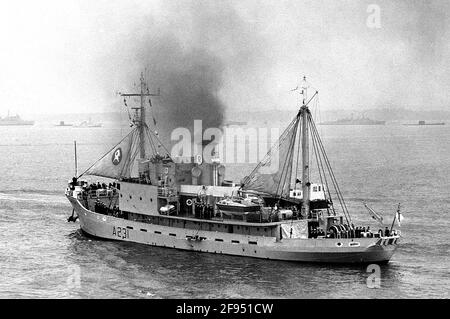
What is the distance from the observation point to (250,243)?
4781 cm

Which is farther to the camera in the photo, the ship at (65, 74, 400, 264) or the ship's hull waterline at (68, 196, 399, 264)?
the ship at (65, 74, 400, 264)

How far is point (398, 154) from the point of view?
139875mm

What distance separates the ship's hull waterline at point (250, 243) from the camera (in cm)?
4509

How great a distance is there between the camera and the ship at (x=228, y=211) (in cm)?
4597

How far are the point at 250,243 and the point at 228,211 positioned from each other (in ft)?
9.27

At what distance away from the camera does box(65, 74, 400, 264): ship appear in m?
46.0

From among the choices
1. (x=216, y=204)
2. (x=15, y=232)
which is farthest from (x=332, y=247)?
(x=15, y=232)

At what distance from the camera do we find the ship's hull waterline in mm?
45094

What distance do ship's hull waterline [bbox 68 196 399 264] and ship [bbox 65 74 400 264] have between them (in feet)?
0.22

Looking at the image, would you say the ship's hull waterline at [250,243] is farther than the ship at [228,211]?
No

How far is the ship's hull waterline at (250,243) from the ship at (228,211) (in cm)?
7
